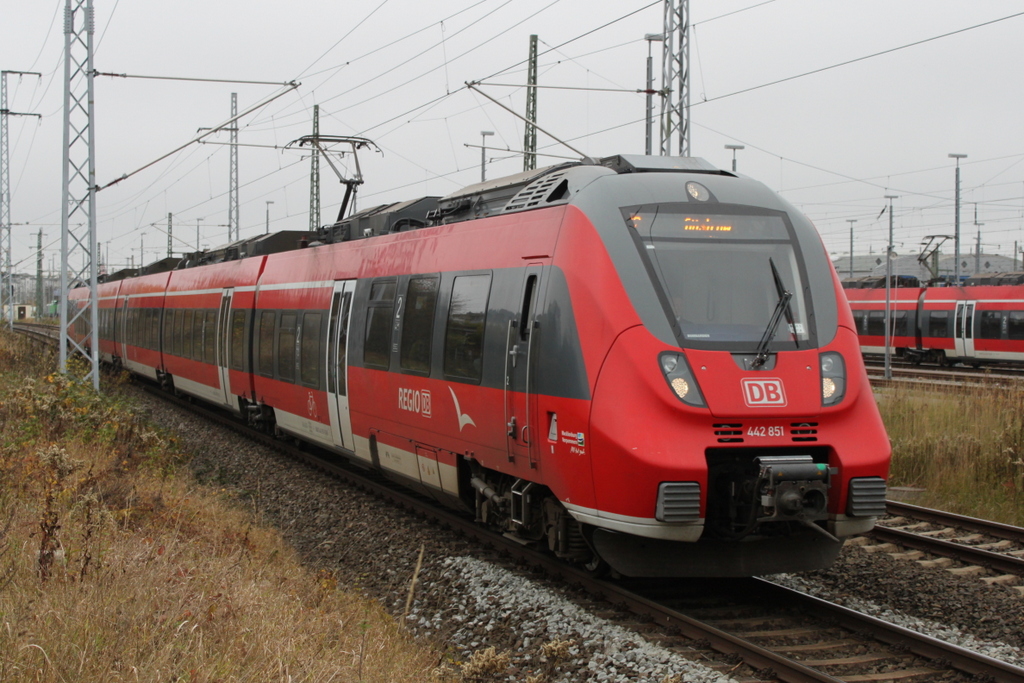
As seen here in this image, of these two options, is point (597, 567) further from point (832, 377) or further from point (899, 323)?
point (899, 323)

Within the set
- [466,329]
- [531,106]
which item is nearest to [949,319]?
[531,106]

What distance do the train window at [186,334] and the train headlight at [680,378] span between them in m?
16.0

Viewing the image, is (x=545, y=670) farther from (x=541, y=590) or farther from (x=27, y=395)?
(x=27, y=395)

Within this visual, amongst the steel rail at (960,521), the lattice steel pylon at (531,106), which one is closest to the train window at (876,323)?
the lattice steel pylon at (531,106)

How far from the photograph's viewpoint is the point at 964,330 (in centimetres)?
3183

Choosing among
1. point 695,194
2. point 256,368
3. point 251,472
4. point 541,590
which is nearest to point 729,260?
point 695,194

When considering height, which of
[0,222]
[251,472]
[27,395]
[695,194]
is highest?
[0,222]

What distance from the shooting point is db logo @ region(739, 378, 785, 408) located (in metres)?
6.47

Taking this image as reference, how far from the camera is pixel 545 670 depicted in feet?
19.7

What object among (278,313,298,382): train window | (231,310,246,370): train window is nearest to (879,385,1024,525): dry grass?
(278,313,298,382): train window

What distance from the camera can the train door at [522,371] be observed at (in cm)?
746

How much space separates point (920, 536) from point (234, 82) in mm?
12333

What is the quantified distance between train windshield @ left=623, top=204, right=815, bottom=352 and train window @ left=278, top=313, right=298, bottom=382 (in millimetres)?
7919

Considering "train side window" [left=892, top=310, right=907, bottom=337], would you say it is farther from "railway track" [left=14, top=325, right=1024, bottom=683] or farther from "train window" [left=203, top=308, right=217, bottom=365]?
"railway track" [left=14, top=325, right=1024, bottom=683]
